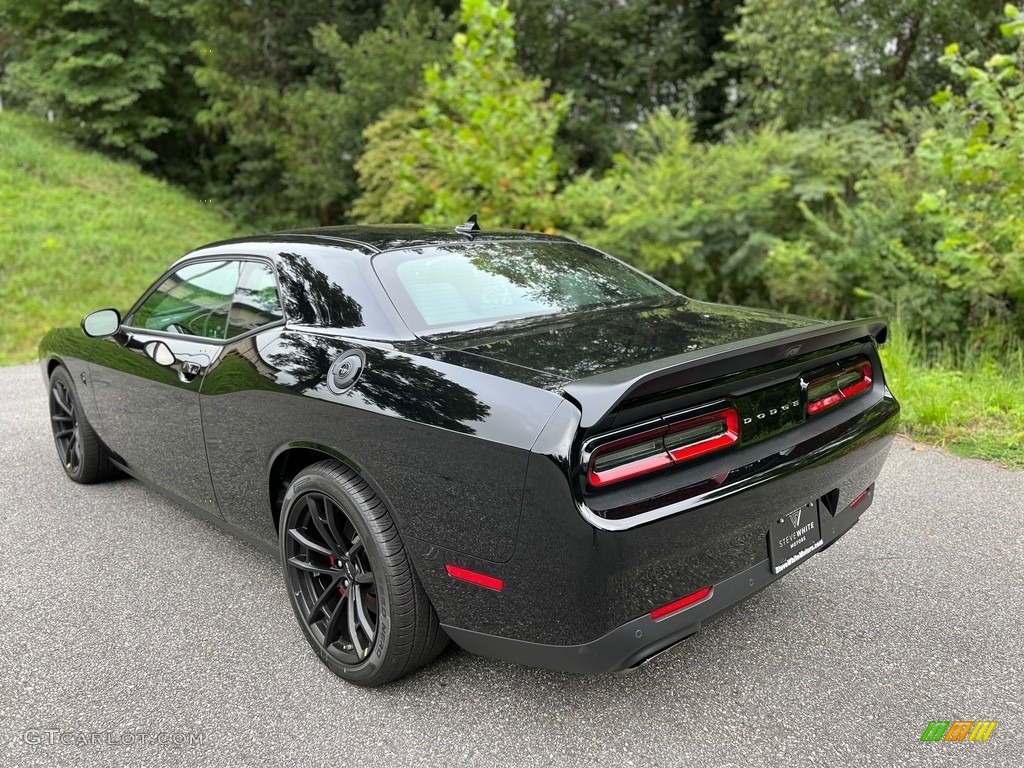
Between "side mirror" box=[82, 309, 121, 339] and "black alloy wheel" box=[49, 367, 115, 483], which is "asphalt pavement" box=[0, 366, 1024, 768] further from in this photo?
"side mirror" box=[82, 309, 121, 339]

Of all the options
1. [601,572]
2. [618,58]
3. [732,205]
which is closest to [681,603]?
[601,572]

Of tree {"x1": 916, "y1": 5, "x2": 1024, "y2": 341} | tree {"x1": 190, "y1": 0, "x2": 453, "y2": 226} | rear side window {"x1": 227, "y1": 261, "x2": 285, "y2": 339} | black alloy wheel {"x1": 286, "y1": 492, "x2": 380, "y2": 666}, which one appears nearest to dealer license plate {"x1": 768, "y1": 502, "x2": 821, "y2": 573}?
black alloy wheel {"x1": 286, "y1": 492, "x2": 380, "y2": 666}

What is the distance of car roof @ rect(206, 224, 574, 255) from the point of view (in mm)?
2842

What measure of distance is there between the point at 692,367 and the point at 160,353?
2.37 metres

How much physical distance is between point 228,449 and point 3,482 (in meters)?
2.45

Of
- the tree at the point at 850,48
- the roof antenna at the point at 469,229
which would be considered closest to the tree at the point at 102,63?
the tree at the point at 850,48

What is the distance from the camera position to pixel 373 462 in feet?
7.18

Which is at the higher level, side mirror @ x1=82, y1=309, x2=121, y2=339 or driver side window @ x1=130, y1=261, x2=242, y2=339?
driver side window @ x1=130, y1=261, x2=242, y2=339

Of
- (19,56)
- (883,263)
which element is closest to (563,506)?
(883,263)

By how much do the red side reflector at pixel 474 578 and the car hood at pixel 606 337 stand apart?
558mm

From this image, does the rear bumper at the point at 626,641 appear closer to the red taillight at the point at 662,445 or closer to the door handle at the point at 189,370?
the red taillight at the point at 662,445

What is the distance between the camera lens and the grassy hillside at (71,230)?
33.8 feet

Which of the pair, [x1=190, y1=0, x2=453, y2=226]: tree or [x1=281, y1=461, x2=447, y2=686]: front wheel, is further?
[x1=190, y1=0, x2=453, y2=226]: tree

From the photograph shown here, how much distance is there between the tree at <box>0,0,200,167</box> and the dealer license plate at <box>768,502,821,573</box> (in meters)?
19.5
